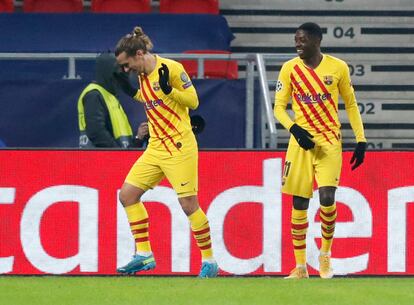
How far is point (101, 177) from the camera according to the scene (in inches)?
511

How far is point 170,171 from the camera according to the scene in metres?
11.5

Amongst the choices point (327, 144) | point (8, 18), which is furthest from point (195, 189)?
point (8, 18)

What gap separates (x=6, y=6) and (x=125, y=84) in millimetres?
5033

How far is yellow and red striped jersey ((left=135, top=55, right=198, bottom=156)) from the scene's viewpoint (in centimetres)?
1141

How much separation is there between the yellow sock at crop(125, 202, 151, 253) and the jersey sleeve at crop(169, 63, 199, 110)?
3.00 feet

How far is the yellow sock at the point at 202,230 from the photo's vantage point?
11.6 m

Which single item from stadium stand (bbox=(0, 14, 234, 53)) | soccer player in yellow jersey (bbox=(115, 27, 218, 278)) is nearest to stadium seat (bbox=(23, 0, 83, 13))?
stadium stand (bbox=(0, 14, 234, 53))

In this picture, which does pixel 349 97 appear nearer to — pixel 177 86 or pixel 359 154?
pixel 359 154

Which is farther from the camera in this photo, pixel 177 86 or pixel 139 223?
pixel 139 223

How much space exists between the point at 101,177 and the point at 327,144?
2254 millimetres

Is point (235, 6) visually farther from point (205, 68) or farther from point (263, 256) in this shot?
point (263, 256)

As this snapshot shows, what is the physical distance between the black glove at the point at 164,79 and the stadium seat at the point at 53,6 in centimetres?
579

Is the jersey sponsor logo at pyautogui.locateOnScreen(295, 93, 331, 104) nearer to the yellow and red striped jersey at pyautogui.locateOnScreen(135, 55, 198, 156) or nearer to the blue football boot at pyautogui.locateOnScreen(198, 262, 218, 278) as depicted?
the yellow and red striped jersey at pyautogui.locateOnScreen(135, 55, 198, 156)

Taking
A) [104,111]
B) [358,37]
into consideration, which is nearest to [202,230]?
[104,111]
